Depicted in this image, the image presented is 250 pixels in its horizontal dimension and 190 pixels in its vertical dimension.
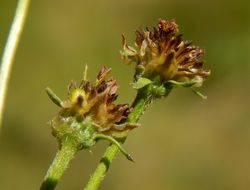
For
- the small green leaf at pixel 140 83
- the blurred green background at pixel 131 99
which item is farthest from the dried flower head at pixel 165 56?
the blurred green background at pixel 131 99

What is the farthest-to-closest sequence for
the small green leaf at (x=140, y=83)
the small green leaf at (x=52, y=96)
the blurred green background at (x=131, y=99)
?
1. the blurred green background at (x=131, y=99)
2. the small green leaf at (x=140, y=83)
3. the small green leaf at (x=52, y=96)

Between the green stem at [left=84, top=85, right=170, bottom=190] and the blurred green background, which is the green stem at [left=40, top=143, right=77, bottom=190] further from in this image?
the blurred green background

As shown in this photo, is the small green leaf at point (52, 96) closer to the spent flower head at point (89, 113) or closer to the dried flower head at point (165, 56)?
the spent flower head at point (89, 113)

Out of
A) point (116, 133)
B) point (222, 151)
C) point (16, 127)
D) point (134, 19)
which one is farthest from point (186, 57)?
point (134, 19)

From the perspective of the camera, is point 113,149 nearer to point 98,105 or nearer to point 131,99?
point 98,105

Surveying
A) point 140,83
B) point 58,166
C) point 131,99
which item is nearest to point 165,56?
point 140,83

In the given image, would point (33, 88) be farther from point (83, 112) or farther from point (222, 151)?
point (83, 112)

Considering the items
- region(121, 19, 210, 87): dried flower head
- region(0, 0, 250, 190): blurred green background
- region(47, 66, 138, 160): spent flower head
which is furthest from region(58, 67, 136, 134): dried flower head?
region(0, 0, 250, 190): blurred green background
